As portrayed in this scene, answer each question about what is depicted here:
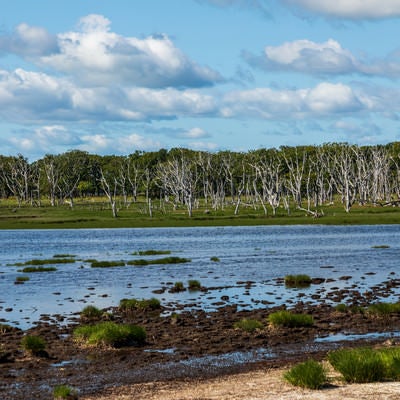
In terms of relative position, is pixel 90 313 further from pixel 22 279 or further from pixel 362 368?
pixel 22 279

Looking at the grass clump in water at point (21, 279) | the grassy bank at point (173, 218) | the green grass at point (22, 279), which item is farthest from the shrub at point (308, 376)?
the grassy bank at point (173, 218)

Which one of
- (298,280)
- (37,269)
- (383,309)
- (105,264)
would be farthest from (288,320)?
(105,264)

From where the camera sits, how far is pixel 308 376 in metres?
18.3

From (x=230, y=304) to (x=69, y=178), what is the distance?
154 meters

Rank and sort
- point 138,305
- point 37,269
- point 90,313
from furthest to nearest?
point 37,269 → point 138,305 → point 90,313

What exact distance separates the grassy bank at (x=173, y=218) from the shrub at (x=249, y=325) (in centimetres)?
8220

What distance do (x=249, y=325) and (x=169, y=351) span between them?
4492 millimetres

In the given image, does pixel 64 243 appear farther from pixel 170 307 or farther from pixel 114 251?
pixel 170 307

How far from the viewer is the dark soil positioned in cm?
2142

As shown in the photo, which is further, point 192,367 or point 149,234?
point 149,234

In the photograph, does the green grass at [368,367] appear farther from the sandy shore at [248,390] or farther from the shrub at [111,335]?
the shrub at [111,335]

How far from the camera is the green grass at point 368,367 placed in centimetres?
1884

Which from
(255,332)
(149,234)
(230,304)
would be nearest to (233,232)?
(149,234)

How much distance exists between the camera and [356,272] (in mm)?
50250
